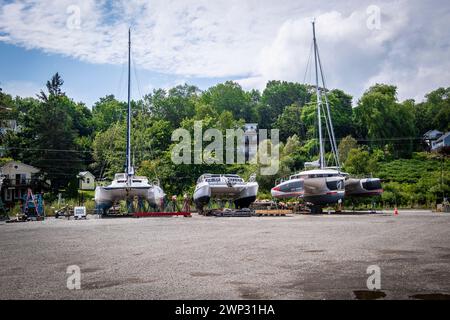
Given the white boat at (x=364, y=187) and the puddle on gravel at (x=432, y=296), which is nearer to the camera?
the puddle on gravel at (x=432, y=296)

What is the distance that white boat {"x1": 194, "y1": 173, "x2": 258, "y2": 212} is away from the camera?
26688 mm

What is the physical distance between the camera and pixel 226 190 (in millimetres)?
26969

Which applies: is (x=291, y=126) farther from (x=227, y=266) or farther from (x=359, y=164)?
(x=227, y=266)

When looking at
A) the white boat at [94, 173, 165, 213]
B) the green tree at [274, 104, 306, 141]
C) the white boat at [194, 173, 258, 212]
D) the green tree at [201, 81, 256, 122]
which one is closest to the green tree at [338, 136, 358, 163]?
the green tree at [274, 104, 306, 141]

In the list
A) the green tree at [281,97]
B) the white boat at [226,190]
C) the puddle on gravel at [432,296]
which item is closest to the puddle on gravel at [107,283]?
the puddle on gravel at [432,296]

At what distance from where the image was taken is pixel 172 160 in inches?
1855

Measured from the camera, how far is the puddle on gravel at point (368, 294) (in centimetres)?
536

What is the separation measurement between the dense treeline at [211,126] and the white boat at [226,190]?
1126 centimetres

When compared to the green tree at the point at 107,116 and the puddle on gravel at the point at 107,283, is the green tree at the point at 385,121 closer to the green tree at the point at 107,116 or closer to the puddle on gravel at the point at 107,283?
the green tree at the point at 107,116

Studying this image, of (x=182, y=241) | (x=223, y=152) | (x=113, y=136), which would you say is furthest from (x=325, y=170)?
(x=113, y=136)

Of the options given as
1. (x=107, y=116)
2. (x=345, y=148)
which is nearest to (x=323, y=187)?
(x=345, y=148)

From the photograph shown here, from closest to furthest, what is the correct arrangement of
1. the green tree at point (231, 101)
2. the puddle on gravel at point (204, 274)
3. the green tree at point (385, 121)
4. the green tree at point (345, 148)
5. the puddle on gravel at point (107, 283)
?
the puddle on gravel at point (107, 283) → the puddle on gravel at point (204, 274) → the green tree at point (345, 148) → the green tree at point (385, 121) → the green tree at point (231, 101)
